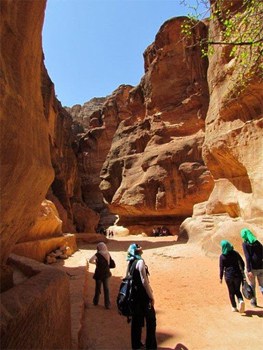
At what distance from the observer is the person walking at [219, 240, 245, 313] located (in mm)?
6117

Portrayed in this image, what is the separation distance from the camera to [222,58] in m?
15.4

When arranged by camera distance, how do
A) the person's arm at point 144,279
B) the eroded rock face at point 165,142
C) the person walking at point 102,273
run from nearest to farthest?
1. the person's arm at point 144,279
2. the person walking at point 102,273
3. the eroded rock face at point 165,142

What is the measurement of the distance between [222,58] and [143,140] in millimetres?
16017

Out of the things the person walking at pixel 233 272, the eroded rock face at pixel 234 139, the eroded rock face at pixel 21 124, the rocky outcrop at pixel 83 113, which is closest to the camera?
the eroded rock face at pixel 21 124

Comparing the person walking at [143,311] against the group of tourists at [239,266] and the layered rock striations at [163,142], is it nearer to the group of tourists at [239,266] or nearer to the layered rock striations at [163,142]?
the group of tourists at [239,266]

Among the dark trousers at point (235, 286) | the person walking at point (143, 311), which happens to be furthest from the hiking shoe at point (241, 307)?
the person walking at point (143, 311)

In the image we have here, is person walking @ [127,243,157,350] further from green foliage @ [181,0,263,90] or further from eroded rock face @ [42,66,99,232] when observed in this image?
eroded rock face @ [42,66,99,232]

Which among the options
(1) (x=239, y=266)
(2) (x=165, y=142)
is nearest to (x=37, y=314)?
(1) (x=239, y=266)

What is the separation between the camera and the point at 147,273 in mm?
4750

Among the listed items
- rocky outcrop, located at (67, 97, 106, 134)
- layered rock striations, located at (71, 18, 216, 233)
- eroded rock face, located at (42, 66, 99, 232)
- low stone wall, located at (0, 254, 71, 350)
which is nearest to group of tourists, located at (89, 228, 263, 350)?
low stone wall, located at (0, 254, 71, 350)

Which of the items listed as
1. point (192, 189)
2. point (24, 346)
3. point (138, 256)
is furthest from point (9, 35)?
point (192, 189)

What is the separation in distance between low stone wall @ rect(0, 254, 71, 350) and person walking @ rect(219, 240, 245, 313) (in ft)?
11.8

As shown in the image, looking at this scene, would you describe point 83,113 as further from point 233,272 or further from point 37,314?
point 37,314

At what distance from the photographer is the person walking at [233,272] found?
612cm
